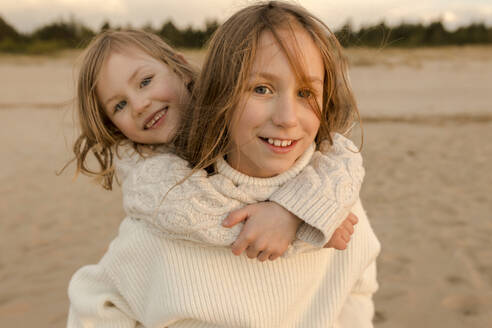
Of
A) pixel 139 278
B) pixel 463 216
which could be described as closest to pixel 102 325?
pixel 139 278

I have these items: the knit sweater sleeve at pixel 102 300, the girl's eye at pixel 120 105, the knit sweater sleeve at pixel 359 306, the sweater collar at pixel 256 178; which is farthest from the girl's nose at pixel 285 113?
the girl's eye at pixel 120 105

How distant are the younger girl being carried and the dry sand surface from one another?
40 centimetres

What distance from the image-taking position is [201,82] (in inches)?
60.5

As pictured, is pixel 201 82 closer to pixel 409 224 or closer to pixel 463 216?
pixel 409 224

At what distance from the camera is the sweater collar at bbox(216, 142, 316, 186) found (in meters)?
1.49

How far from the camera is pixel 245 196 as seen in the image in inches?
58.0

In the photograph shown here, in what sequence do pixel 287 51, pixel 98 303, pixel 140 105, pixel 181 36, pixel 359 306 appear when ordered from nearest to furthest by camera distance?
pixel 287 51 → pixel 98 303 → pixel 359 306 → pixel 140 105 → pixel 181 36

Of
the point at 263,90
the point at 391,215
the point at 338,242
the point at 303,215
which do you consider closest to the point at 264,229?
the point at 303,215

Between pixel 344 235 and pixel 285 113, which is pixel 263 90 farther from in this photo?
pixel 344 235

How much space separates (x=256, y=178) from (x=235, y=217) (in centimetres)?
16

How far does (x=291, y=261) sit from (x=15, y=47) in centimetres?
2314

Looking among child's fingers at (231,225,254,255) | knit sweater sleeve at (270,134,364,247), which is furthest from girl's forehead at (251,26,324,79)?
child's fingers at (231,225,254,255)

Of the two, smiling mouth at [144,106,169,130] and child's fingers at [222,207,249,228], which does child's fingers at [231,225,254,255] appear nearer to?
child's fingers at [222,207,249,228]

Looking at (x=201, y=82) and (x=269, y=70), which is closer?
(x=269, y=70)
